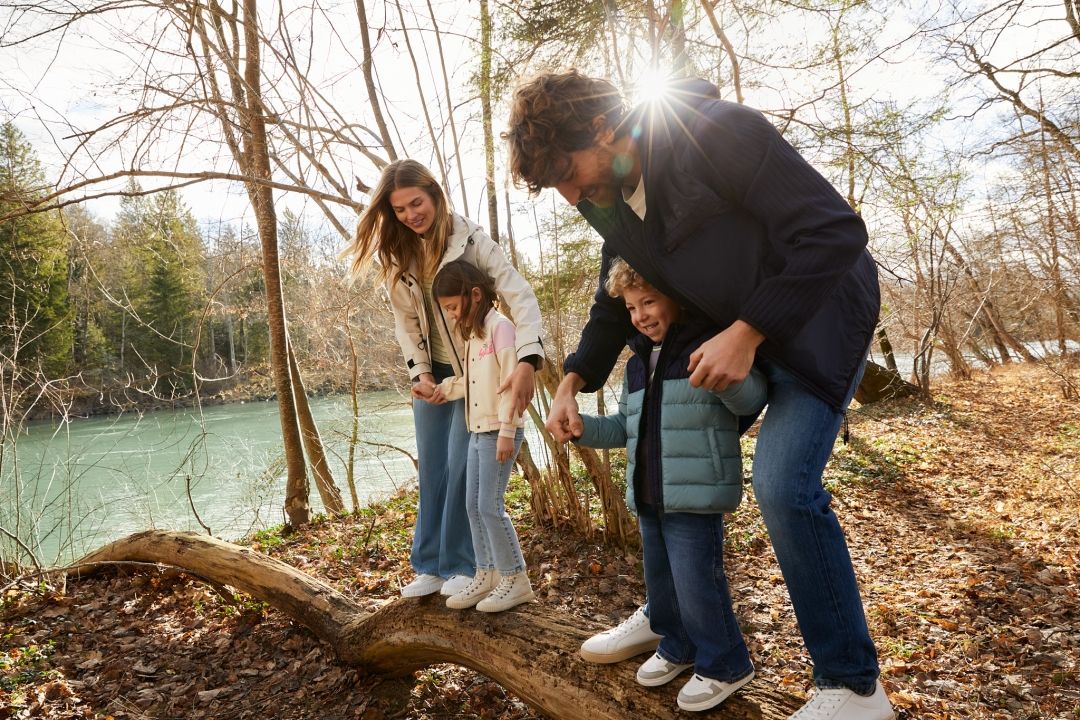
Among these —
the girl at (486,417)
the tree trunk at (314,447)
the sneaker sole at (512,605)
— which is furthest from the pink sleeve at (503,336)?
the tree trunk at (314,447)

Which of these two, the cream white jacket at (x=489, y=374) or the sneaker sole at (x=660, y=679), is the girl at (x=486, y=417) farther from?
the sneaker sole at (x=660, y=679)

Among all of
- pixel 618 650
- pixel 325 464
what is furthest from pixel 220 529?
pixel 618 650

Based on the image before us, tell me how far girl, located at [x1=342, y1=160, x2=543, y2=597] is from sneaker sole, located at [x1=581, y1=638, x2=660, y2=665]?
830 mm

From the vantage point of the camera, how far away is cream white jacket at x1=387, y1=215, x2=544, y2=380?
2.54 meters

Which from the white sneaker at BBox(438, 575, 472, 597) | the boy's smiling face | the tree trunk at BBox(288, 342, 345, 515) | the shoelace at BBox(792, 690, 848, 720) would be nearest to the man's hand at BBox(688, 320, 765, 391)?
the boy's smiling face

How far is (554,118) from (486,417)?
4.12 feet

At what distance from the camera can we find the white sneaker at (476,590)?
2.75 m

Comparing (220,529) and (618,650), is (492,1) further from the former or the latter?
(220,529)

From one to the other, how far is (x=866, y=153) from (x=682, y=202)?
21.2 feet

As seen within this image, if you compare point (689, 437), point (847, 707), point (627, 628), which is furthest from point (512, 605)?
point (847, 707)

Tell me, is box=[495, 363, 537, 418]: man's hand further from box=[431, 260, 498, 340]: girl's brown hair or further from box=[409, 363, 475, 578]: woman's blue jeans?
box=[409, 363, 475, 578]: woman's blue jeans

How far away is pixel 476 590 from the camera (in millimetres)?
2758

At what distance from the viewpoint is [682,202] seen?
155cm

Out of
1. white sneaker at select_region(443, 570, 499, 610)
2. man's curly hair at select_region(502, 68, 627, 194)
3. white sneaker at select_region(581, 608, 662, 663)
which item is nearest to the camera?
man's curly hair at select_region(502, 68, 627, 194)
